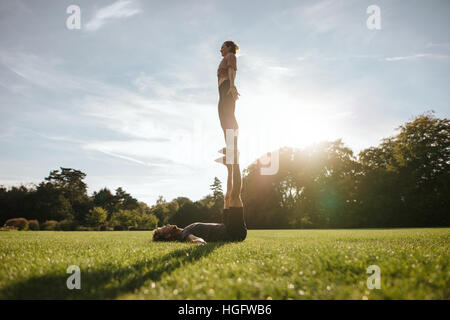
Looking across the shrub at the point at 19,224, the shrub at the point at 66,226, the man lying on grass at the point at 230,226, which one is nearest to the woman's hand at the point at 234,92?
the man lying on grass at the point at 230,226

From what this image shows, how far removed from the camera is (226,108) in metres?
6.81

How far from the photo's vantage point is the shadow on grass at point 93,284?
2.09 meters

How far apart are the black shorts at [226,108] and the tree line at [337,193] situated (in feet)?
135

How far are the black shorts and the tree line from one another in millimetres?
41239

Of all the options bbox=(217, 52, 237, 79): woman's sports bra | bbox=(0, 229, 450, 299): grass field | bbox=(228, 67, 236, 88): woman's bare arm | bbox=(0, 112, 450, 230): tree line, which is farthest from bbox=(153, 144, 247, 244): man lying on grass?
bbox=(0, 112, 450, 230): tree line

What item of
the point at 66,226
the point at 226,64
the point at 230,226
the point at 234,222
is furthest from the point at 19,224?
the point at 226,64

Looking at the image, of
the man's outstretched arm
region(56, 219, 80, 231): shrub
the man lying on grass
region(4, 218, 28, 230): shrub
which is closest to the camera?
the man's outstretched arm

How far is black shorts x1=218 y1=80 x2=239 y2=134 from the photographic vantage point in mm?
6738

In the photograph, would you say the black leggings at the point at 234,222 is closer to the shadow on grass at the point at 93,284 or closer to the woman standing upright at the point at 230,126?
the woman standing upright at the point at 230,126

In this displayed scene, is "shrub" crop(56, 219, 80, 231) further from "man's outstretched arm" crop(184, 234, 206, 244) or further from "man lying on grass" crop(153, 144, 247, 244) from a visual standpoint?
"man's outstretched arm" crop(184, 234, 206, 244)

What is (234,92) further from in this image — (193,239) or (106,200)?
(106,200)
